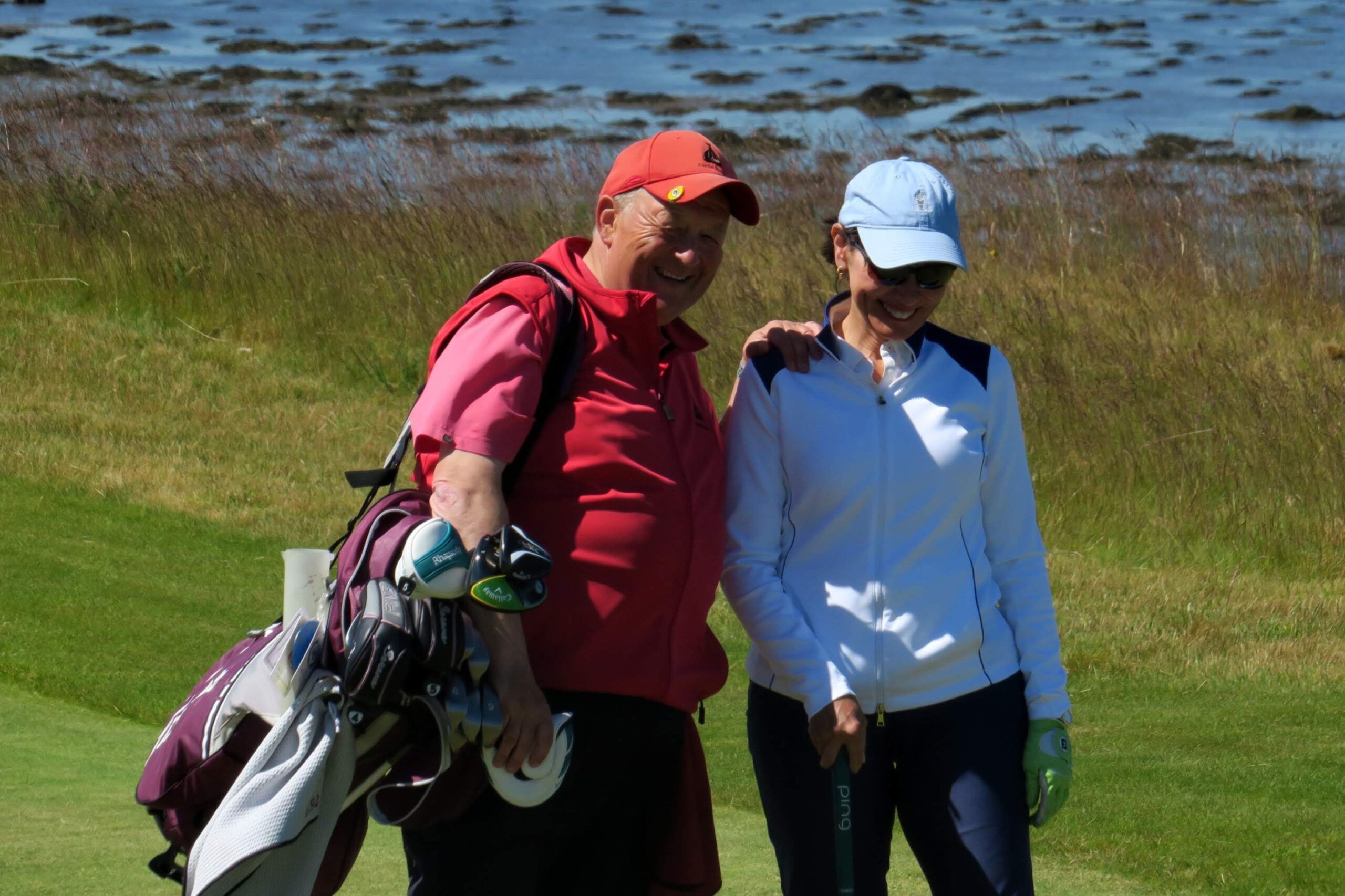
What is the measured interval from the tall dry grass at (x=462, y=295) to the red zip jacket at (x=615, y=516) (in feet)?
18.9

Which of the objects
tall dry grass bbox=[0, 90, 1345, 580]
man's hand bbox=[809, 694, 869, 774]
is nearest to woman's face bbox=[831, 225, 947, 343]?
man's hand bbox=[809, 694, 869, 774]

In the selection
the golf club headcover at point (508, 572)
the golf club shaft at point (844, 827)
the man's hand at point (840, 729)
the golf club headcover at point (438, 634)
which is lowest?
the golf club shaft at point (844, 827)

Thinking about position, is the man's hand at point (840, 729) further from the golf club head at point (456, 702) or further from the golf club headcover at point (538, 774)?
the golf club head at point (456, 702)

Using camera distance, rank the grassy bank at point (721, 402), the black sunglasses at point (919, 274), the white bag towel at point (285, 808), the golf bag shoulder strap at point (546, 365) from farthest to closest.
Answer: the grassy bank at point (721, 402) → the black sunglasses at point (919, 274) → the golf bag shoulder strap at point (546, 365) → the white bag towel at point (285, 808)

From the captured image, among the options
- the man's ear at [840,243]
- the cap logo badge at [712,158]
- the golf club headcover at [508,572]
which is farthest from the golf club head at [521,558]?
the man's ear at [840,243]

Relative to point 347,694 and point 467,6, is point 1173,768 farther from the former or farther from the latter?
point 467,6

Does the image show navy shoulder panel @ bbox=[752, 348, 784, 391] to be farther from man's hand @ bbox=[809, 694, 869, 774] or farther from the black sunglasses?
man's hand @ bbox=[809, 694, 869, 774]

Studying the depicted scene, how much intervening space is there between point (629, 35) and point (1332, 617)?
26.3m

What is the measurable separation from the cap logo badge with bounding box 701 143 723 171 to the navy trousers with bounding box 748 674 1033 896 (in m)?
0.84

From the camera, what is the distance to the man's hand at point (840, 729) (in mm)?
2758

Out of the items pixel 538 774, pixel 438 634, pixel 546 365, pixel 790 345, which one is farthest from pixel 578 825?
pixel 790 345

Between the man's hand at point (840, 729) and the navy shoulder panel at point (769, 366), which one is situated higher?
the navy shoulder panel at point (769, 366)

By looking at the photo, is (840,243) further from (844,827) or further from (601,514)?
(844,827)

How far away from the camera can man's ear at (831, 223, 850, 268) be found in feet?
9.91
